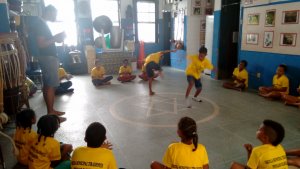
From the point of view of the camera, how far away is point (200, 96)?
17.3 feet

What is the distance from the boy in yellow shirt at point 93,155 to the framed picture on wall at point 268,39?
4.99 metres

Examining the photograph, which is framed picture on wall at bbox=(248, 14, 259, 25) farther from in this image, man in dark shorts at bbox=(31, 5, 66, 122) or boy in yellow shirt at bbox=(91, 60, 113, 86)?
man in dark shorts at bbox=(31, 5, 66, 122)

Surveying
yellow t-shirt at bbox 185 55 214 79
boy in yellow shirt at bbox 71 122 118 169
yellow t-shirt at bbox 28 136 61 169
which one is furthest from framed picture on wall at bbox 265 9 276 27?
yellow t-shirt at bbox 28 136 61 169

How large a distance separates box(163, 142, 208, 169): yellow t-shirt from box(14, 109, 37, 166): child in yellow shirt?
1.41 metres

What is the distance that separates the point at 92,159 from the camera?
1.57m

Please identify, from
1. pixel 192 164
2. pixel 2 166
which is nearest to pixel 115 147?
pixel 2 166

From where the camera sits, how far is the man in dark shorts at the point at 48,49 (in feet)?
11.4

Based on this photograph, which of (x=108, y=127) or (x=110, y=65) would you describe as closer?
(x=108, y=127)

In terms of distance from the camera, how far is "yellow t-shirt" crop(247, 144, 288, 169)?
176 centimetres

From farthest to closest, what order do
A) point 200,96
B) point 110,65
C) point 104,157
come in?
point 110,65 → point 200,96 → point 104,157

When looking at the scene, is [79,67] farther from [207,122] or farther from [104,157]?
[104,157]

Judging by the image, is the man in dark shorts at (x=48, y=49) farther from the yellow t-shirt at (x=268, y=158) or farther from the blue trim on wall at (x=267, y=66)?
the blue trim on wall at (x=267, y=66)

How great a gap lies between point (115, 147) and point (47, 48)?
1.84 metres

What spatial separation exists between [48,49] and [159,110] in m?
2.13
